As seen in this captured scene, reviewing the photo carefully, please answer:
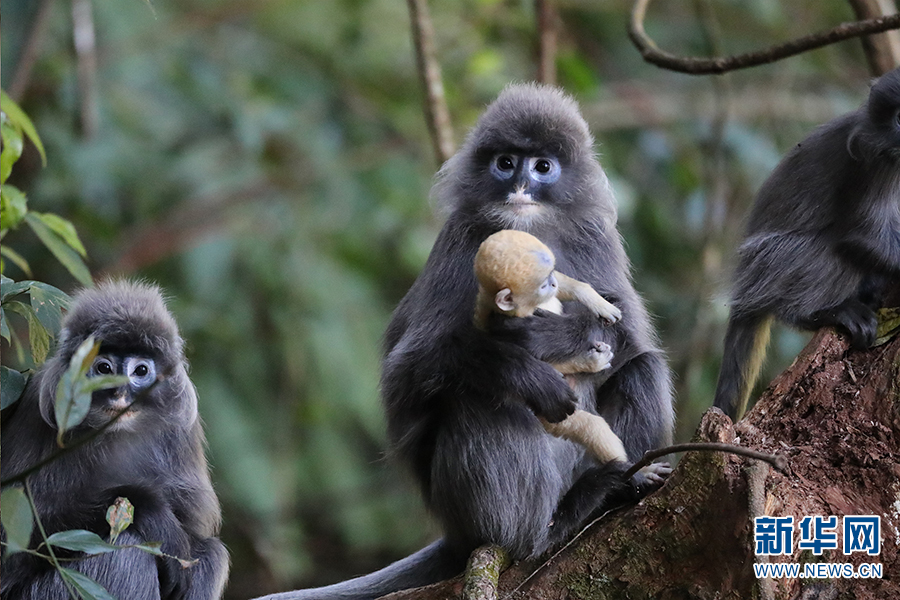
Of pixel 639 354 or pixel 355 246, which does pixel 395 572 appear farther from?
pixel 355 246

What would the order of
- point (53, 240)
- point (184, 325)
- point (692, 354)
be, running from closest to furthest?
point (53, 240), point (692, 354), point (184, 325)

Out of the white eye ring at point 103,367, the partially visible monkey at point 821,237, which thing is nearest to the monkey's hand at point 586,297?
the partially visible monkey at point 821,237

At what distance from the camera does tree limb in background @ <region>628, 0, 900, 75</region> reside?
14.5 feet

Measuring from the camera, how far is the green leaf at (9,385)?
134 inches

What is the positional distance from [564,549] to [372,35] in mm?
6633

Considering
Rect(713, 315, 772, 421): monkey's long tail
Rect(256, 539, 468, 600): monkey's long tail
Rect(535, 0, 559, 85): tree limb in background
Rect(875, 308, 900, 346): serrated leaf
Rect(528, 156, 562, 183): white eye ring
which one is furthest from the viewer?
Rect(535, 0, 559, 85): tree limb in background

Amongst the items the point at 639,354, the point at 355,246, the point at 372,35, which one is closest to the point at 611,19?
the point at 372,35

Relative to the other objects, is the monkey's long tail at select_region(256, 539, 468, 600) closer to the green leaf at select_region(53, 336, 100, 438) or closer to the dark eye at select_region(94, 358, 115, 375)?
the dark eye at select_region(94, 358, 115, 375)

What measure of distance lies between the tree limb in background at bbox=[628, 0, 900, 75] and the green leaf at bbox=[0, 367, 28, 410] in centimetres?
306

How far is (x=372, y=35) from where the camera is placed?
30.6ft

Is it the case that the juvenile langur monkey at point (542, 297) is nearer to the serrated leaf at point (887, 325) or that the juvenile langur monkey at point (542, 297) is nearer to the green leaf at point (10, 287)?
the serrated leaf at point (887, 325)

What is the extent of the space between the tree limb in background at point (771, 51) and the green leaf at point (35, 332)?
293 centimetres

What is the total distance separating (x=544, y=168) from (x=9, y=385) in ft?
7.00

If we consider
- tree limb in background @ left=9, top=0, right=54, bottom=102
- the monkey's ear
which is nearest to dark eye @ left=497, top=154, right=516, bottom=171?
the monkey's ear
